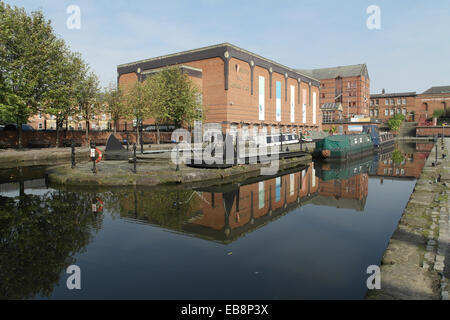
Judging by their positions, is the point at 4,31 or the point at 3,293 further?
the point at 4,31

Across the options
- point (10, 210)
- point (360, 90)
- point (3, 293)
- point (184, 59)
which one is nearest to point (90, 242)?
point (3, 293)

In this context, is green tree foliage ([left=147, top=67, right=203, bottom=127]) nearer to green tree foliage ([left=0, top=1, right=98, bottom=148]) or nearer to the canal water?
green tree foliage ([left=0, top=1, right=98, bottom=148])

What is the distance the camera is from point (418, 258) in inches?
190

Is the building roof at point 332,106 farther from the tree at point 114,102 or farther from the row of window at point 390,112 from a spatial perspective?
the tree at point 114,102

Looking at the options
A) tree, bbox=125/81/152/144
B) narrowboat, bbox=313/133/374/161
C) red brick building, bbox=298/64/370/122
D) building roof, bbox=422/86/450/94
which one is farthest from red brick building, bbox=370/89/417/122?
tree, bbox=125/81/152/144

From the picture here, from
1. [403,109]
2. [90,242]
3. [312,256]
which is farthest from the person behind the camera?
[403,109]

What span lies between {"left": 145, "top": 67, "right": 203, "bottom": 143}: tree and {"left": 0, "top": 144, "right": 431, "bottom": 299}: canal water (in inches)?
960

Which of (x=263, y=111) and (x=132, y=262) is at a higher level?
(x=263, y=111)

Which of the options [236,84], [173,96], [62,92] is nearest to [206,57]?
[236,84]

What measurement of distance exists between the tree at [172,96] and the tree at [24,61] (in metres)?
11.0

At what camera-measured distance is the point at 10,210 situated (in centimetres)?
856

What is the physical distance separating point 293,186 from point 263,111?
120 ft

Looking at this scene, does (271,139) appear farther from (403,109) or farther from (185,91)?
(403,109)

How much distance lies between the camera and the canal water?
443 cm
